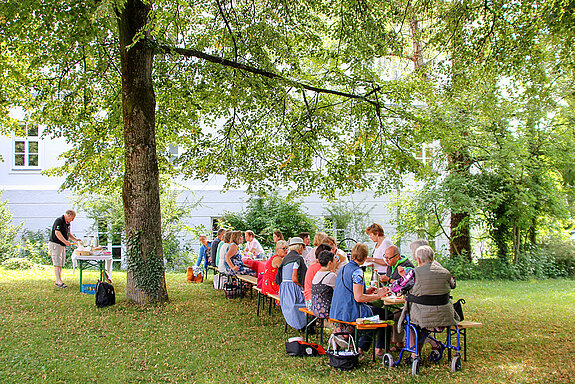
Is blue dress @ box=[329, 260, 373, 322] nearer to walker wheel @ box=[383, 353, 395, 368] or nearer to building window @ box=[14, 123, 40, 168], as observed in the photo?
walker wheel @ box=[383, 353, 395, 368]

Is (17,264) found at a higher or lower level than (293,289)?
lower

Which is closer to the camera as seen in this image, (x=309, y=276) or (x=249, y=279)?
(x=309, y=276)

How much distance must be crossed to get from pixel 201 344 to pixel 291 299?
1.56m

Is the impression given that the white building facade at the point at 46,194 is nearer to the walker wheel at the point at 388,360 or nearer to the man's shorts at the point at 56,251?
the man's shorts at the point at 56,251

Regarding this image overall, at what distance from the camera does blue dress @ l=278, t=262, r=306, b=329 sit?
27.9 feet

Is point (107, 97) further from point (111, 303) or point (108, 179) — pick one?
point (111, 303)

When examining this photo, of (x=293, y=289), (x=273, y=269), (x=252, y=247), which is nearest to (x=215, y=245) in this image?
(x=252, y=247)

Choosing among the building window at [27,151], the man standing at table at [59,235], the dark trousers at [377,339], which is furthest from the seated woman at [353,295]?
the building window at [27,151]

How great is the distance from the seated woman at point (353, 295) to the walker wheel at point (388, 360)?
352mm

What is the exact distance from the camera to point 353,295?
6.99 m

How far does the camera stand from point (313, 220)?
19188 mm

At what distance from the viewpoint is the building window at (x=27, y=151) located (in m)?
20.7

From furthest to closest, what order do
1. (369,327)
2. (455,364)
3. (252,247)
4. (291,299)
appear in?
(252,247)
(291,299)
(369,327)
(455,364)

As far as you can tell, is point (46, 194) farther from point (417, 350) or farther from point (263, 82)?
point (417, 350)
